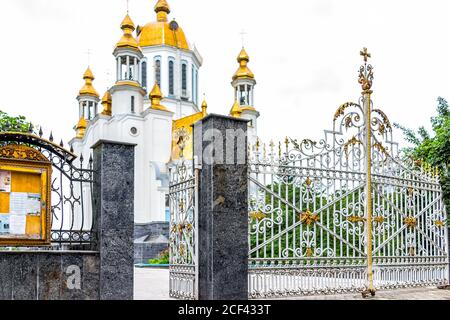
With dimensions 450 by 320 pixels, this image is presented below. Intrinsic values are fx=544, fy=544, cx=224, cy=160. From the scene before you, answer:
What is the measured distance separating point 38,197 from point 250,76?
86.3 feet

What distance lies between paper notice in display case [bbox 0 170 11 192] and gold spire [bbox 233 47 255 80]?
26279mm

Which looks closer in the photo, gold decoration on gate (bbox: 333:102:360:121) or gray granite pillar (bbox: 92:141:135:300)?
gray granite pillar (bbox: 92:141:135:300)

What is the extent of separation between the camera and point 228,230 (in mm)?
6777

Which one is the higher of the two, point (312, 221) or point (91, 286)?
point (312, 221)

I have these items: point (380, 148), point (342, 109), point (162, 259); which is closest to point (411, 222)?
point (380, 148)

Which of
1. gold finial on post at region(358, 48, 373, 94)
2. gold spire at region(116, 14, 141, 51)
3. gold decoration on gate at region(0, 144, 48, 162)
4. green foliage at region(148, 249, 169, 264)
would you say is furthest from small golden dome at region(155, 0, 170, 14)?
gold decoration on gate at region(0, 144, 48, 162)

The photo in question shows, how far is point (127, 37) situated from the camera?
2908cm

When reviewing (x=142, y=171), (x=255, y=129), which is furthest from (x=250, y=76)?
(x=142, y=171)

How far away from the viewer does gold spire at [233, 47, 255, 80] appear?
3173 centimetres

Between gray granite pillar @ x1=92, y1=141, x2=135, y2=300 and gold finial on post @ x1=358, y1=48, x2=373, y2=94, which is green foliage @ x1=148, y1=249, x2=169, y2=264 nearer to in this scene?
gold finial on post @ x1=358, y1=48, x2=373, y2=94

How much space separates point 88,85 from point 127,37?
25.2 feet

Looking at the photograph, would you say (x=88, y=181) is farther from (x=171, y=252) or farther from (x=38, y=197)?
(x=171, y=252)

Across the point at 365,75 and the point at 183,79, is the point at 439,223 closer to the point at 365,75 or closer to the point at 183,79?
the point at 365,75

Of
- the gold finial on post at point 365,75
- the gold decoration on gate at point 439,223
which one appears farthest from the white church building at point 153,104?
the gold finial on post at point 365,75
